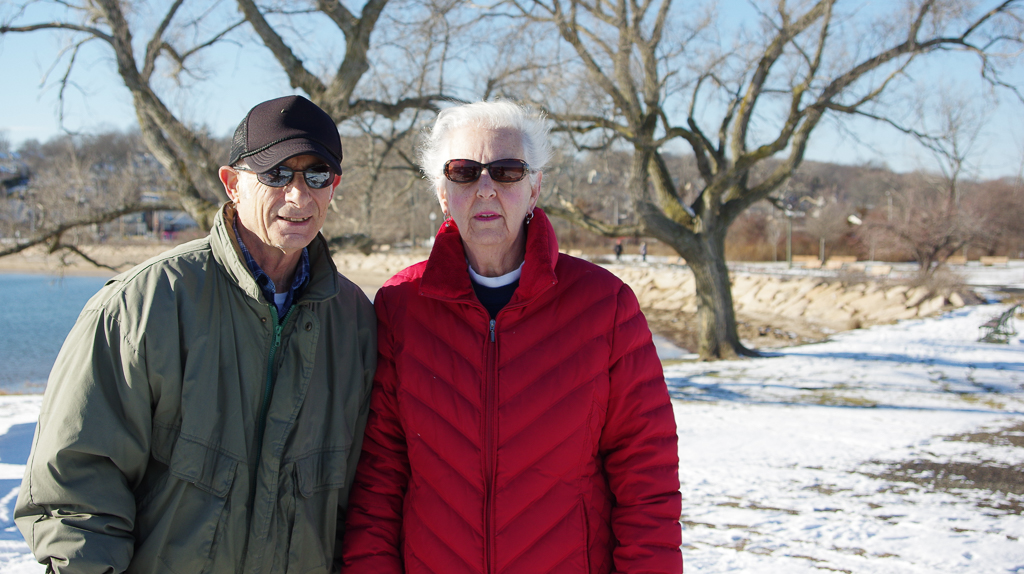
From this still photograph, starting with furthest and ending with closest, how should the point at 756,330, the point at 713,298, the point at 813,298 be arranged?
the point at 813,298 → the point at 756,330 → the point at 713,298

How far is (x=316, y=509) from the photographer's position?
184 centimetres

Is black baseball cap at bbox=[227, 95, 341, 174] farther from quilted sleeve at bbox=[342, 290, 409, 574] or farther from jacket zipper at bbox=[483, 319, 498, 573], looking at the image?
jacket zipper at bbox=[483, 319, 498, 573]

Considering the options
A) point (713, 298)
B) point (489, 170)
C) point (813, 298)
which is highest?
point (489, 170)

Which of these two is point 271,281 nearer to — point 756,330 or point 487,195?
point 487,195

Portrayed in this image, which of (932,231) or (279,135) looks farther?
(932,231)

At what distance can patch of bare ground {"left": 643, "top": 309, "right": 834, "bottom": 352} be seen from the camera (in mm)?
15953

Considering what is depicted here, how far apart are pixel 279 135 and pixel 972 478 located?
5.59 metres

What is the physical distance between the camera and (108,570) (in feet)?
4.94

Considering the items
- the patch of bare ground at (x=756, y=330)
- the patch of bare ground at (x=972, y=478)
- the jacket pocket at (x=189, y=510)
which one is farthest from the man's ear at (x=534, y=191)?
the patch of bare ground at (x=756, y=330)

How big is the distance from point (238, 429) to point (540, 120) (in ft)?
4.28

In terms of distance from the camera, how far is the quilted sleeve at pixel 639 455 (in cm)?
177

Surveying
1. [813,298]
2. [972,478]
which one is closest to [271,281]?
[972,478]

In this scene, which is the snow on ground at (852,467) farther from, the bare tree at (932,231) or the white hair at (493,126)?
the bare tree at (932,231)

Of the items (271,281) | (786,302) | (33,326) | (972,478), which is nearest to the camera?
(271,281)
